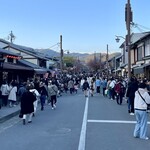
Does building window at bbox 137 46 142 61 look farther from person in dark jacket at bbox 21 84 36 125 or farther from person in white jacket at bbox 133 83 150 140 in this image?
person in white jacket at bbox 133 83 150 140

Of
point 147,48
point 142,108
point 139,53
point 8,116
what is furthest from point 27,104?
point 139,53

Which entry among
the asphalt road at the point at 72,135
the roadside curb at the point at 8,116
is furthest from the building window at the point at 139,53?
the asphalt road at the point at 72,135

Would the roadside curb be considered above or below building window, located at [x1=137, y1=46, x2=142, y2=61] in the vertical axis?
below

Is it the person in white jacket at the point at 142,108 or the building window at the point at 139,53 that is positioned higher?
the building window at the point at 139,53

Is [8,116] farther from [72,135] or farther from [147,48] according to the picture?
[147,48]

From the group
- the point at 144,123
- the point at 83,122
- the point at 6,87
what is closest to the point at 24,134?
the point at 83,122

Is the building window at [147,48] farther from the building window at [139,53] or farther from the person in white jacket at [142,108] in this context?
the person in white jacket at [142,108]

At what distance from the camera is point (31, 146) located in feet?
27.3

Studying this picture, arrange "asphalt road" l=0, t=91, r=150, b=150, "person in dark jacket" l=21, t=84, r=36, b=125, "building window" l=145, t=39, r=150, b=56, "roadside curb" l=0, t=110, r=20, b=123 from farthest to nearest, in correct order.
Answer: "building window" l=145, t=39, r=150, b=56 → "roadside curb" l=0, t=110, r=20, b=123 → "person in dark jacket" l=21, t=84, r=36, b=125 → "asphalt road" l=0, t=91, r=150, b=150

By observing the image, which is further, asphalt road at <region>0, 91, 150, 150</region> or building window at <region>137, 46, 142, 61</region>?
building window at <region>137, 46, 142, 61</region>

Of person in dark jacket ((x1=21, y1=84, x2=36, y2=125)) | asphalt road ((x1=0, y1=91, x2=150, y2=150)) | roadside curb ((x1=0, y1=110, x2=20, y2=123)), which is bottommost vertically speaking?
asphalt road ((x1=0, y1=91, x2=150, y2=150))

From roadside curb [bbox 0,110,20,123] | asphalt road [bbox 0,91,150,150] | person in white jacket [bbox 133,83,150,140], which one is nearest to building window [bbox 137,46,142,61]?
roadside curb [bbox 0,110,20,123]

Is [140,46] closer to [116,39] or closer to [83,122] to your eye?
[116,39]

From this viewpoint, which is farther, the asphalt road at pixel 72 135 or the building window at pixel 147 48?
the building window at pixel 147 48
